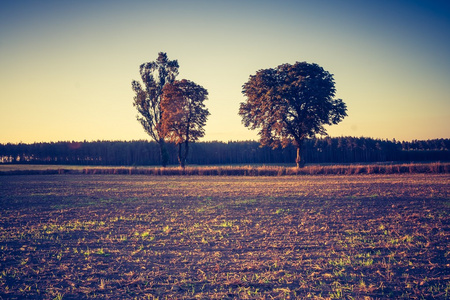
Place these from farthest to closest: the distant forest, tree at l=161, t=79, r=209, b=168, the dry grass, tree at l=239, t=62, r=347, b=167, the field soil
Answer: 1. the distant forest
2. tree at l=161, t=79, r=209, b=168
3. tree at l=239, t=62, r=347, b=167
4. the dry grass
5. the field soil

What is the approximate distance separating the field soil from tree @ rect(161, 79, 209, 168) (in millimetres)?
26323

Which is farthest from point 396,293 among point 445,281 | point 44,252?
point 44,252

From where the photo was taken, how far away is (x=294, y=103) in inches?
1347

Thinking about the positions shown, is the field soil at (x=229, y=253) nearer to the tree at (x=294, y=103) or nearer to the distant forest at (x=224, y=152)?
the tree at (x=294, y=103)

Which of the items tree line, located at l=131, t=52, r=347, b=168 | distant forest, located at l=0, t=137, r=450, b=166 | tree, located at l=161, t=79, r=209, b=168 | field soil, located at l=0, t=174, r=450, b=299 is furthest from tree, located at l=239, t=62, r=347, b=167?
distant forest, located at l=0, t=137, r=450, b=166

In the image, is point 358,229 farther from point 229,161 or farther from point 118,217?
point 229,161

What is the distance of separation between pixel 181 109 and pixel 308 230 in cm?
3168

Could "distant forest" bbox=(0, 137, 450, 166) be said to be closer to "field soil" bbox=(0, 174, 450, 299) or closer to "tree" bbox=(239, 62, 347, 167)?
"tree" bbox=(239, 62, 347, 167)

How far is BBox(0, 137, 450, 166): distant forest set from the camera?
6556cm

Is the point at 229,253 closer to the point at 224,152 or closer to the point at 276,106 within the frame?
the point at 276,106

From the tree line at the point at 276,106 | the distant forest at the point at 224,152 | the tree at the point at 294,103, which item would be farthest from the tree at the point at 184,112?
the distant forest at the point at 224,152

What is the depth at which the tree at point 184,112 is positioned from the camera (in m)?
38.6

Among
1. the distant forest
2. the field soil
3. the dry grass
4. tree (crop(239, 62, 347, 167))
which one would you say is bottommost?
the field soil

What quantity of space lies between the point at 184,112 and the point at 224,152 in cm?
3835
